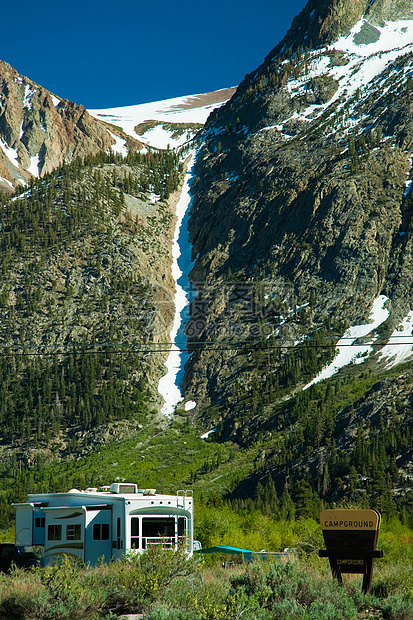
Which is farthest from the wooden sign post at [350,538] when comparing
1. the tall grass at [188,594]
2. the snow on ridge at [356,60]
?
the snow on ridge at [356,60]

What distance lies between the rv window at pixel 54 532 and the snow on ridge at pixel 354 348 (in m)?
68.3

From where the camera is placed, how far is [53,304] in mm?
120125

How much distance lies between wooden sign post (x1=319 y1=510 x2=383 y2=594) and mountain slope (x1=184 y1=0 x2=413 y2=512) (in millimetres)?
50219

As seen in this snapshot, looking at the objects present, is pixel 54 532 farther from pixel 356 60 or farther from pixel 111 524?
pixel 356 60

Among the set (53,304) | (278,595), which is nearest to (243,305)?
(53,304)

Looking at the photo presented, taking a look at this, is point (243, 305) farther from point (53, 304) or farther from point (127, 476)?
point (127, 476)

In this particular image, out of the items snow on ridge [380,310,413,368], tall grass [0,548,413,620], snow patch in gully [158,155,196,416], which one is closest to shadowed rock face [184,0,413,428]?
snow on ridge [380,310,413,368]

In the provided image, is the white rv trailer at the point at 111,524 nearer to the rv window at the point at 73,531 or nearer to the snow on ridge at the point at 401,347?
the rv window at the point at 73,531

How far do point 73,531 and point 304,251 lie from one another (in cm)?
9100

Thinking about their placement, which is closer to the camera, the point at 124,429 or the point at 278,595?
the point at 278,595

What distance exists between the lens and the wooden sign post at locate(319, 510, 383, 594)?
63.0 feet

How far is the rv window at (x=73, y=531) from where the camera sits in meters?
31.0

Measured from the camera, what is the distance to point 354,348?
98938 mm

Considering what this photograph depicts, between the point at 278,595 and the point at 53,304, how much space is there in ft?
352
